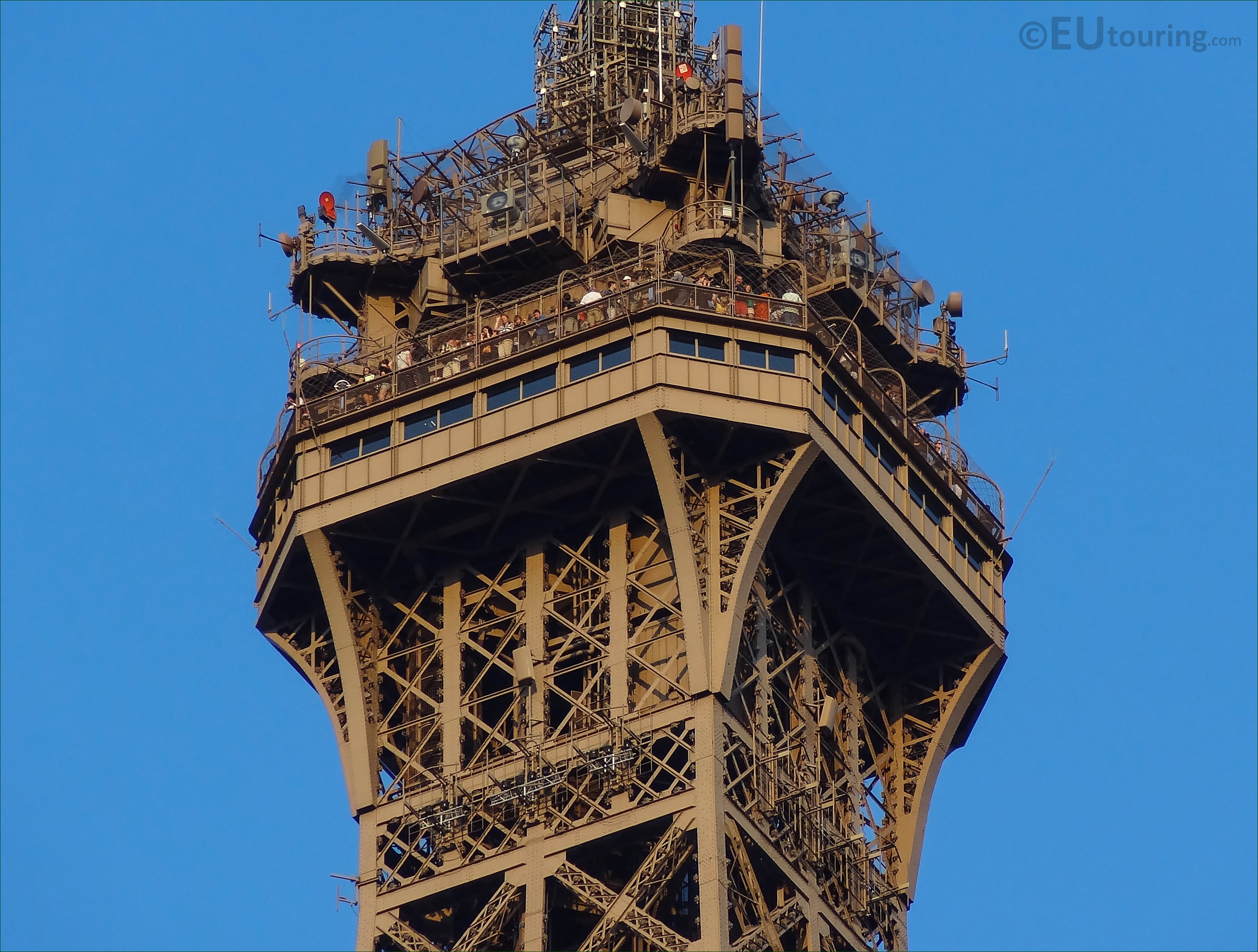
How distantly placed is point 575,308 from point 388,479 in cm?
687

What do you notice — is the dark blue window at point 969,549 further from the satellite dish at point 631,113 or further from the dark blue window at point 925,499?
the satellite dish at point 631,113

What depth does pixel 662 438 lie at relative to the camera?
9994 cm

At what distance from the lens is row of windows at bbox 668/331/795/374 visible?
101250 millimetres

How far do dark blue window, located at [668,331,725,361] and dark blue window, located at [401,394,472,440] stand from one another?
19.4 ft

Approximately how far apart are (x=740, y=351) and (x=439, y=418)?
8486 millimetres

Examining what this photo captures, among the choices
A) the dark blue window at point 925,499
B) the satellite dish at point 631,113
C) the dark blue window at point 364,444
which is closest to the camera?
the dark blue window at point 364,444

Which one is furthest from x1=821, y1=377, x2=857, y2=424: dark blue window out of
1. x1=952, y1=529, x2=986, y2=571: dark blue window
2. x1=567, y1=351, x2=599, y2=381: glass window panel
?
x1=567, y1=351, x2=599, y2=381: glass window panel

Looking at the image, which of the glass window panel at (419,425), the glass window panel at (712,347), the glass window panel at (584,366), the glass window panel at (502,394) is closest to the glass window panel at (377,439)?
the glass window panel at (419,425)

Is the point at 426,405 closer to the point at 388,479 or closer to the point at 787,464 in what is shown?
the point at 388,479

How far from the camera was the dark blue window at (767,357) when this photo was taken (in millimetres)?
101500

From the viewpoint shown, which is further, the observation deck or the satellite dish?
the satellite dish

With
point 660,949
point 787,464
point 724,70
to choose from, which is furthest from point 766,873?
point 724,70

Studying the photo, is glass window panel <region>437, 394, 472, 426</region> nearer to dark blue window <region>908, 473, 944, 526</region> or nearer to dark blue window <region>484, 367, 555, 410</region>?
dark blue window <region>484, 367, 555, 410</region>

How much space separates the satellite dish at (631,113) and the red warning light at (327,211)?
9.14 m
